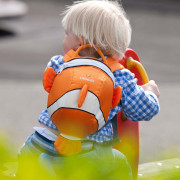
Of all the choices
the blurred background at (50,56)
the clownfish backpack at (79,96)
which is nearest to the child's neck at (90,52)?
the clownfish backpack at (79,96)

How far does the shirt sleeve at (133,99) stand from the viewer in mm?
2062

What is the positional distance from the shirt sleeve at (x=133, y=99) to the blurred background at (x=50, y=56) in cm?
27

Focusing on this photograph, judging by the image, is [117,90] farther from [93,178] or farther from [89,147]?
[93,178]

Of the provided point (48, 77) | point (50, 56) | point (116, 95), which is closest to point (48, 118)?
point (48, 77)

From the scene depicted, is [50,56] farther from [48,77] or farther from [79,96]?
[79,96]

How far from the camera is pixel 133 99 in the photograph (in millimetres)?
2062

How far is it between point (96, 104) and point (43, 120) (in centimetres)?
37

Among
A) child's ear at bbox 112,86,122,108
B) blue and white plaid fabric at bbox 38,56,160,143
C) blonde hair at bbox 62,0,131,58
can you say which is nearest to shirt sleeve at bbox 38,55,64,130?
blue and white plaid fabric at bbox 38,56,160,143

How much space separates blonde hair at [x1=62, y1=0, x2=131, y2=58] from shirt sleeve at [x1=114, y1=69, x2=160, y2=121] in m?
0.10

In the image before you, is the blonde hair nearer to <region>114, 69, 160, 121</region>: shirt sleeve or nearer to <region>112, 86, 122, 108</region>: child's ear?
<region>114, 69, 160, 121</region>: shirt sleeve

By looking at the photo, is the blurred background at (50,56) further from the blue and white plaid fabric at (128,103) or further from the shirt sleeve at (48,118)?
the blue and white plaid fabric at (128,103)

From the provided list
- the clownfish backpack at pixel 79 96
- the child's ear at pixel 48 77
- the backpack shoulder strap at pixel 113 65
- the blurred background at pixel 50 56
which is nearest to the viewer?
the clownfish backpack at pixel 79 96

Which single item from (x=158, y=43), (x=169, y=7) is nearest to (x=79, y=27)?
(x=158, y=43)

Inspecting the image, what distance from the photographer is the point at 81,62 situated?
1901mm
